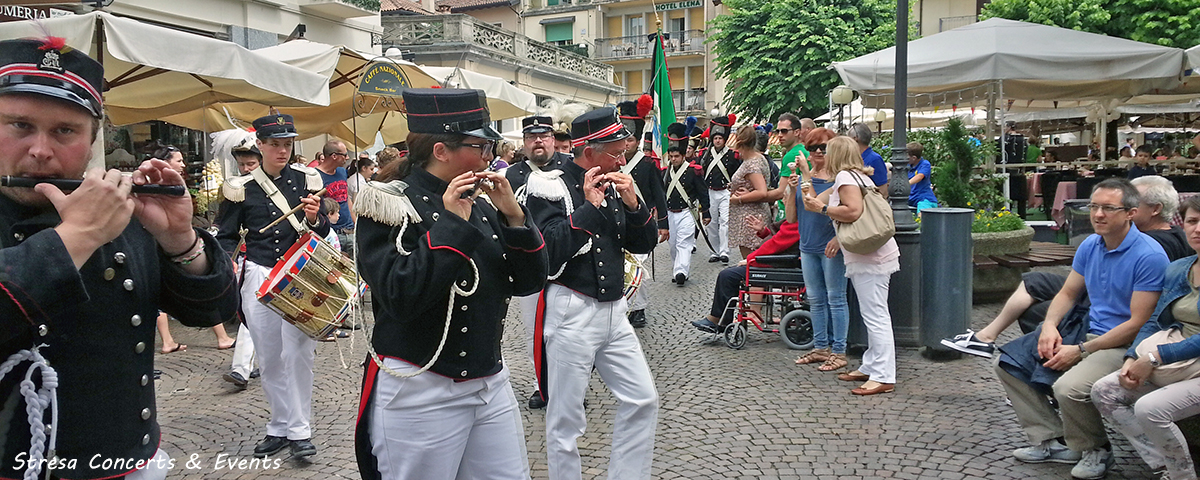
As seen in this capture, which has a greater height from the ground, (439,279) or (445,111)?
(445,111)

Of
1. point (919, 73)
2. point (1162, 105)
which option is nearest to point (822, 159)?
point (919, 73)

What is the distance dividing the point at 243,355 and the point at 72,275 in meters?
5.32

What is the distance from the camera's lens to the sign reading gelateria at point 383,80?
29.4 ft

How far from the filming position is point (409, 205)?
2.94 meters

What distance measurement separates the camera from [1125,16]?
73.0ft

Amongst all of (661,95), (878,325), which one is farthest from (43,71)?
(878,325)

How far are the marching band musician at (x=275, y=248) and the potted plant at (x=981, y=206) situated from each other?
19.1 feet

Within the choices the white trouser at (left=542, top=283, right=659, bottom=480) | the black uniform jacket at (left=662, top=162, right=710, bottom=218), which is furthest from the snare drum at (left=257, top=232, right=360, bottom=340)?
the black uniform jacket at (left=662, top=162, right=710, bottom=218)

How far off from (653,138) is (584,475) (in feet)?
11.6

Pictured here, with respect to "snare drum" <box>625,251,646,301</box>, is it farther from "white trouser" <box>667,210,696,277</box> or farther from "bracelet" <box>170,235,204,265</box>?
"white trouser" <box>667,210,696,277</box>

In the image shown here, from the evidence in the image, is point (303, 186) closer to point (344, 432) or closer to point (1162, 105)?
point (344, 432)

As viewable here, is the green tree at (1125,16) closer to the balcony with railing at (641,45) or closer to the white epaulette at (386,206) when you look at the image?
the white epaulette at (386,206)

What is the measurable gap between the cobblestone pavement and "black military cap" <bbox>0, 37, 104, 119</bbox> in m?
3.23

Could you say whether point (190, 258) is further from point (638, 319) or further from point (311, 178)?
point (638, 319)
